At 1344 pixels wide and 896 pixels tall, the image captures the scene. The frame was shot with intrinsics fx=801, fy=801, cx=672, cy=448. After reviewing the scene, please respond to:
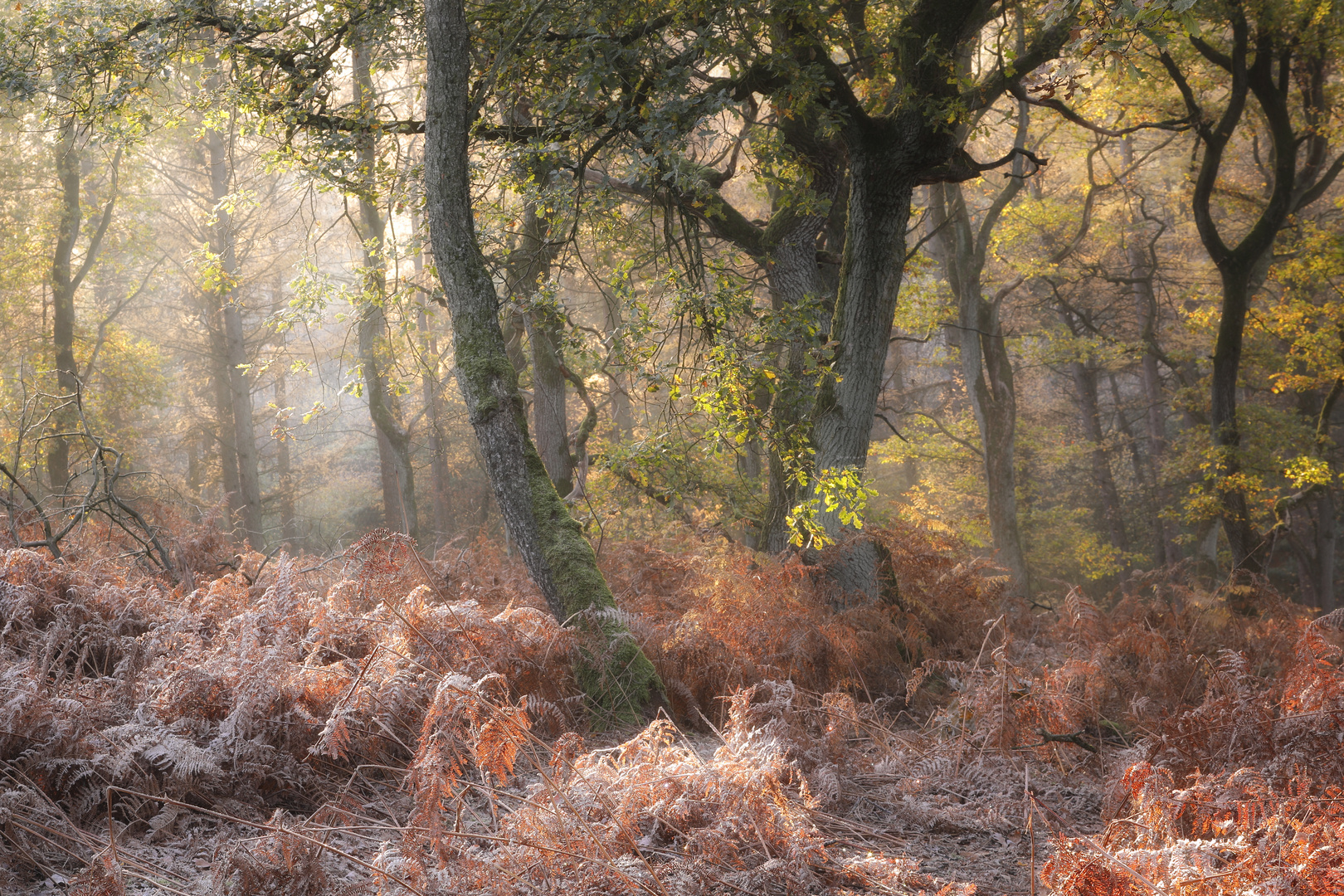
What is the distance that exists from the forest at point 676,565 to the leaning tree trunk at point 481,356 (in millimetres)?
31

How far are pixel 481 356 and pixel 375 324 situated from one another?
845 centimetres

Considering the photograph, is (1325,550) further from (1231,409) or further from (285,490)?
(285,490)

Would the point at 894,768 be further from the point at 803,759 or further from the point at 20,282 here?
the point at 20,282

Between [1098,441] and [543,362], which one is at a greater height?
[543,362]

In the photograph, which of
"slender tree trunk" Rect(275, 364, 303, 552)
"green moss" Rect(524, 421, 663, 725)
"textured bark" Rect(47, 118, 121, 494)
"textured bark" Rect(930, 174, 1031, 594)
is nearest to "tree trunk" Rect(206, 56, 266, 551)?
"textured bark" Rect(47, 118, 121, 494)

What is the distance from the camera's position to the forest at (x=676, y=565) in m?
2.85

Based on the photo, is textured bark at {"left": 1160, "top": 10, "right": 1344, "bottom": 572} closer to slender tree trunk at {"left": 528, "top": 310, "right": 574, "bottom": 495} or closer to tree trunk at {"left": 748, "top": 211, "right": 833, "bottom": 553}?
tree trunk at {"left": 748, "top": 211, "right": 833, "bottom": 553}

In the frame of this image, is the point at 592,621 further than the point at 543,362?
No

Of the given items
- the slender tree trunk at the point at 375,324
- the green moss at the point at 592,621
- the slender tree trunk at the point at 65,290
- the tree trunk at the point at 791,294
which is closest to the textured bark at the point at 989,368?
the tree trunk at the point at 791,294

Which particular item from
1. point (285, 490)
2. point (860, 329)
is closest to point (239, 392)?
point (285, 490)

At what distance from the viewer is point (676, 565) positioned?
27.1 feet

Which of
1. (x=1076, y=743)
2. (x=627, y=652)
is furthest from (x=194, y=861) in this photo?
(x=1076, y=743)

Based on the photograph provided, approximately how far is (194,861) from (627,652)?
8.55 ft

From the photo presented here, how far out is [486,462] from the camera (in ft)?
17.8
